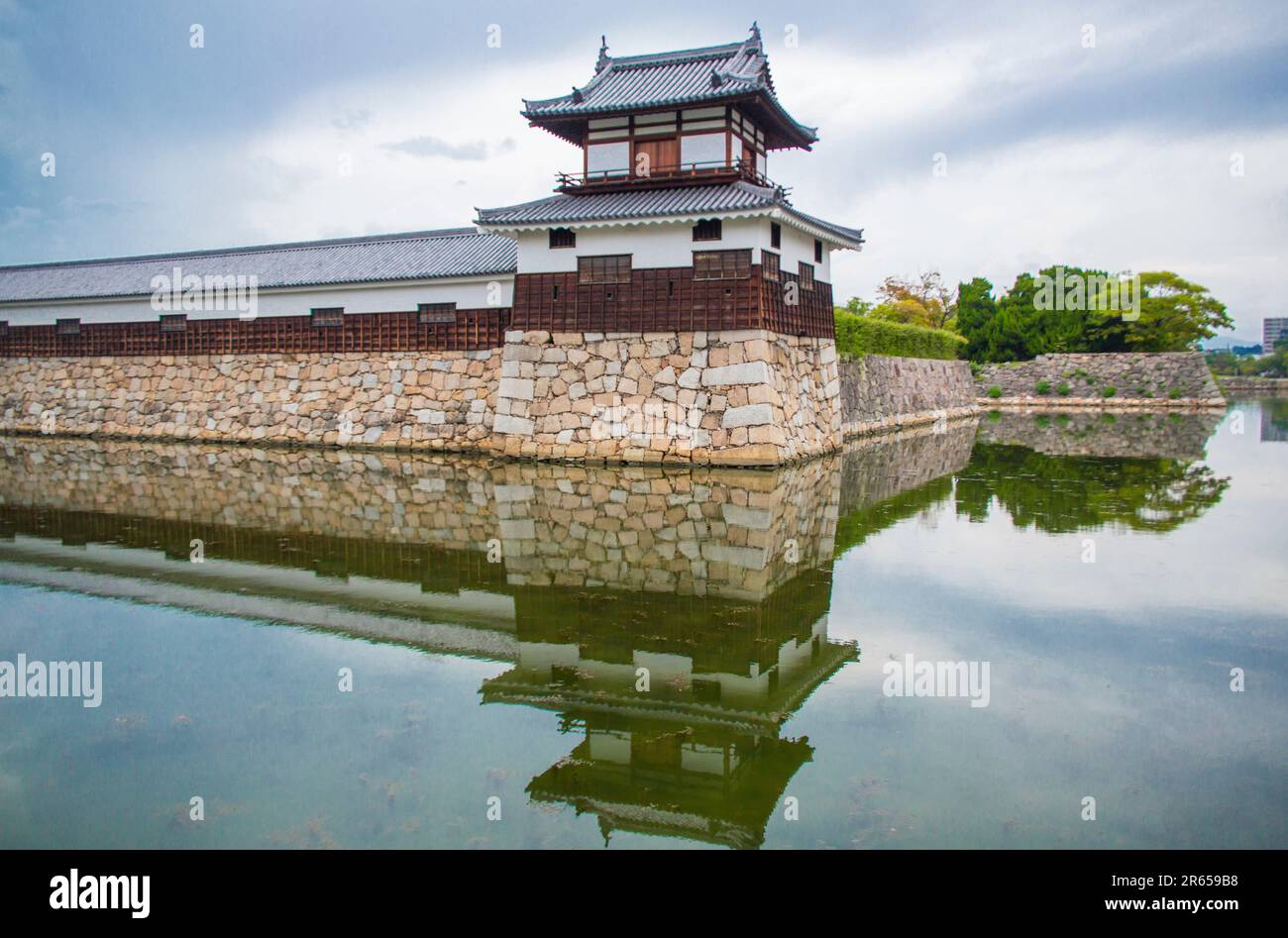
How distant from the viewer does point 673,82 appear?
2048cm

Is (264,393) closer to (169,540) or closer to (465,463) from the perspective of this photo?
(465,463)

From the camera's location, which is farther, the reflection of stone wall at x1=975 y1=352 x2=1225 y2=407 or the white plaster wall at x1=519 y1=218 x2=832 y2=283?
the reflection of stone wall at x1=975 y1=352 x2=1225 y2=407

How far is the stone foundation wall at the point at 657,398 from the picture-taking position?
18.6 metres

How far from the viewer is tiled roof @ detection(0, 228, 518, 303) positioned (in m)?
23.3

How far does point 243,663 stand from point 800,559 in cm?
595

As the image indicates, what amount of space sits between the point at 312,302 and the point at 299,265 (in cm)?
164

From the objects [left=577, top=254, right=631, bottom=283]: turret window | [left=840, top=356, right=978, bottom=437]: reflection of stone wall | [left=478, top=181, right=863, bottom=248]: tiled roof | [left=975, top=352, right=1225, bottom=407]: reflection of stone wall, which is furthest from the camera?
[left=975, top=352, right=1225, bottom=407]: reflection of stone wall

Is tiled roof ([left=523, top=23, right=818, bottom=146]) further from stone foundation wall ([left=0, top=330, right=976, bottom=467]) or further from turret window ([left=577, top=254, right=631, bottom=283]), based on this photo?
stone foundation wall ([left=0, top=330, right=976, bottom=467])

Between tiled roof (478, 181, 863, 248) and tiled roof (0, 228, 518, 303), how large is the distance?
1799 mm

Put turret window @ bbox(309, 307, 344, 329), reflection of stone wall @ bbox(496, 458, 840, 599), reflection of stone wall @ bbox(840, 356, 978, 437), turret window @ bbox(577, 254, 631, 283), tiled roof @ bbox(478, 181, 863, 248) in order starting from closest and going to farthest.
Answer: reflection of stone wall @ bbox(496, 458, 840, 599) → tiled roof @ bbox(478, 181, 863, 248) → turret window @ bbox(577, 254, 631, 283) → turret window @ bbox(309, 307, 344, 329) → reflection of stone wall @ bbox(840, 356, 978, 437)

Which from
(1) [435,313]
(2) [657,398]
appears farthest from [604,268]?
(1) [435,313]

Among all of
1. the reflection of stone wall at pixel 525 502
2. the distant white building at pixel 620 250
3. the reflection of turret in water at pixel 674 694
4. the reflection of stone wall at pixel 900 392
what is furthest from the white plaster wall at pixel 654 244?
the reflection of turret in water at pixel 674 694

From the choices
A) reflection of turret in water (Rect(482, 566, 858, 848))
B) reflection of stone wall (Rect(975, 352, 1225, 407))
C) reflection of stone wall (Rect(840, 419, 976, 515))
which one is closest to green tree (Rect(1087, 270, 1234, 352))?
reflection of stone wall (Rect(975, 352, 1225, 407))
